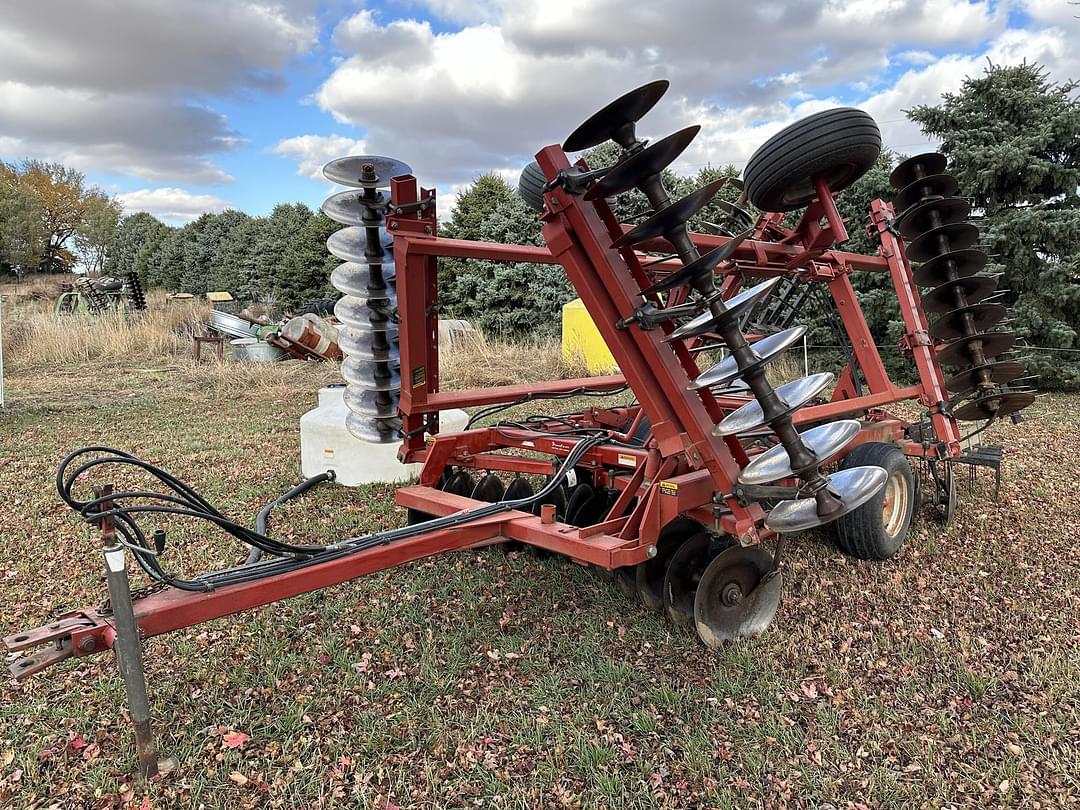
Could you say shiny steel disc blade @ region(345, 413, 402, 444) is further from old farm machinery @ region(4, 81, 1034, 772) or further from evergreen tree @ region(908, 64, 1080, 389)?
evergreen tree @ region(908, 64, 1080, 389)

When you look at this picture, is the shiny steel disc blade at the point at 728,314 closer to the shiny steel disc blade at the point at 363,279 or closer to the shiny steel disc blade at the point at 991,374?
the shiny steel disc blade at the point at 363,279

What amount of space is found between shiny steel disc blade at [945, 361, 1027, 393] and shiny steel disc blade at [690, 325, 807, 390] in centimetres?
271

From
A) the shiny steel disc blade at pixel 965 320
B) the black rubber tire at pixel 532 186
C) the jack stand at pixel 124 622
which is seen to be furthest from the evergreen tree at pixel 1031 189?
the jack stand at pixel 124 622

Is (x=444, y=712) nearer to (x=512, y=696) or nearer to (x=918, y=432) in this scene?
(x=512, y=696)

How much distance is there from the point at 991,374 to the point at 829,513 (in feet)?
9.01

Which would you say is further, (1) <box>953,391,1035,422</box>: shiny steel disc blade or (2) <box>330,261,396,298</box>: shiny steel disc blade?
(1) <box>953,391,1035,422</box>: shiny steel disc blade

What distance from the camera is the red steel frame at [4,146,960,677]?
2379 millimetres

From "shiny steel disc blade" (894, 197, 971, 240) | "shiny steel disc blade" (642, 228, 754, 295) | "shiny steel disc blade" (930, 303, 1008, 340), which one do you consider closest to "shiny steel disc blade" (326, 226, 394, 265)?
"shiny steel disc blade" (642, 228, 754, 295)

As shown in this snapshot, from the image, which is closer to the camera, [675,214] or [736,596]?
[675,214]

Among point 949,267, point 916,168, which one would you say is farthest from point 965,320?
point 916,168

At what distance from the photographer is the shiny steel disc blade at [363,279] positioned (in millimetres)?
3846

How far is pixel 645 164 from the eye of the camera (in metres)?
2.45

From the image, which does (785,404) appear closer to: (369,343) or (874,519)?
(874,519)

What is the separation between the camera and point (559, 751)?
2.49 m
